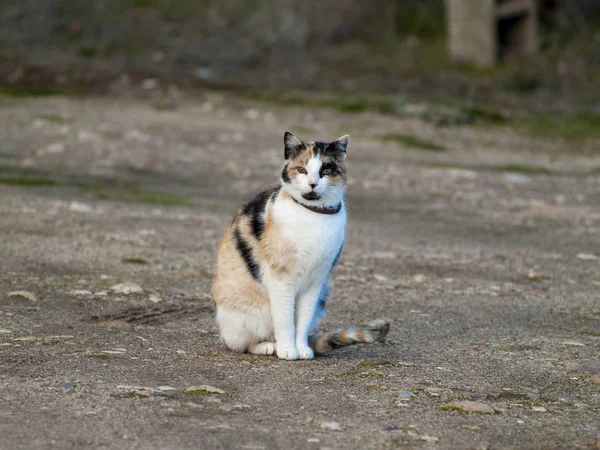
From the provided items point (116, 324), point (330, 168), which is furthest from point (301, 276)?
point (116, 324)

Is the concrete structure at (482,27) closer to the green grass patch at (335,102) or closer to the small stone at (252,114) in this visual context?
the green grass patch at (335,102)

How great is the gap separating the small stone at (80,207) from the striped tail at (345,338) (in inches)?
155

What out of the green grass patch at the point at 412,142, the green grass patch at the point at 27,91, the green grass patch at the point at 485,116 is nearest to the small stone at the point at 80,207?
the green grass patch at the point at 412,142

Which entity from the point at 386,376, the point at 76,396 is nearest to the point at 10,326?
the point at 76,396

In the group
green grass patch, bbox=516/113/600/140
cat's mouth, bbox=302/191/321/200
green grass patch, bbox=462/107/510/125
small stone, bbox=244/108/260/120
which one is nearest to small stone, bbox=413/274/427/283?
cat's mouth, bbox=302/191/321/200

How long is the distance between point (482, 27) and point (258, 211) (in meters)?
12.8

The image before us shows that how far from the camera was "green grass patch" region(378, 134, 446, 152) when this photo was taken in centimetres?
1283

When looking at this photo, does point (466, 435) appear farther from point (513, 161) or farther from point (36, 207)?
point (513, 161)

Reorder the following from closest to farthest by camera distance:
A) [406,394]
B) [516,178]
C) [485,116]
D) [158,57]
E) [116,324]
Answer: [406,394]
[116,324]
[516,178]
[485,116]
[158,57]

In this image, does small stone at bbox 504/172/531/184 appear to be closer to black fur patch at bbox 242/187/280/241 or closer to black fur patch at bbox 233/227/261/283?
black fur patch at bbox 242/187/280/241

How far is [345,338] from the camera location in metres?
4.98

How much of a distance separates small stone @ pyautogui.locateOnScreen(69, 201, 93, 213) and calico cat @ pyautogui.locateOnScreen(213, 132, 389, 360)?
362cm

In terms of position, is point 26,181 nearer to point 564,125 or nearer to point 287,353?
point 287,353

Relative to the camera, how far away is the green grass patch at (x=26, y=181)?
9469 mm
